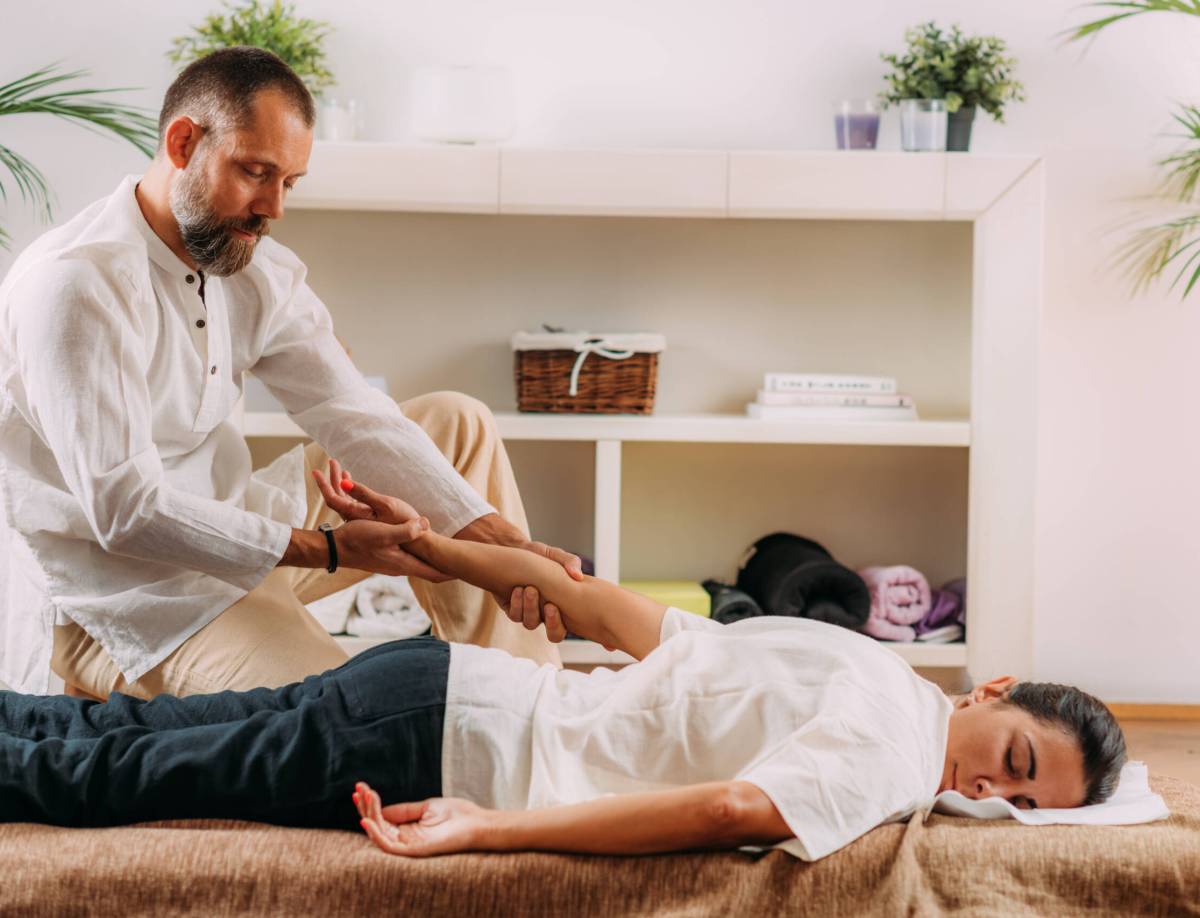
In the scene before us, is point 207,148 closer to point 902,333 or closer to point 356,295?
point 356,295

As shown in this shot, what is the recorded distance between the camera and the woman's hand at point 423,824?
134 centimetres

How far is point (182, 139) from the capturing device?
180 centimetres

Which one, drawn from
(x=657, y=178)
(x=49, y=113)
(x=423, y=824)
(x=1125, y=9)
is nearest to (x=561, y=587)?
(x=423, y=824)

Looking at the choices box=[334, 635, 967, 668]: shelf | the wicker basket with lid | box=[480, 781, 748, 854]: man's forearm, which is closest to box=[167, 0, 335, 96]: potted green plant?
the wicker basket with lid

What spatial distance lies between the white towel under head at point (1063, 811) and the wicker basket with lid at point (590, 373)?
158 cm

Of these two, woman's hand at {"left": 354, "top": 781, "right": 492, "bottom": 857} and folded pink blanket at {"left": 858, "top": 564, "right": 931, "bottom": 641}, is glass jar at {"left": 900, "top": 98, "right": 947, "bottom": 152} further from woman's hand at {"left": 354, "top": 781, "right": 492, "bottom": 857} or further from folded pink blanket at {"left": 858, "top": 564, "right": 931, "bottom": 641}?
woman's hand at {"left": 354, "top": 781, "right": 492, "bottom": 857}

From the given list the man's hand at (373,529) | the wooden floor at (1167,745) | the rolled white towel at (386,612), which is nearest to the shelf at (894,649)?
the rolled white towel at (386,612)

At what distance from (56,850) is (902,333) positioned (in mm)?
2470

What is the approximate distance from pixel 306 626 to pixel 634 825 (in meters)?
0.77

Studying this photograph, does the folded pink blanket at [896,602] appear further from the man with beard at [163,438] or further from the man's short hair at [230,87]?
the man's short hair at [230,87]

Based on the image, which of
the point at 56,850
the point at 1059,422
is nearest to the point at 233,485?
the point at 56,850

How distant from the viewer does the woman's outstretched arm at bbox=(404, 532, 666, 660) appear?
70.2 inches

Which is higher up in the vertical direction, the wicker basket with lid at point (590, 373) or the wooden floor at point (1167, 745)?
the wicker basket with lid at point (590, 373)

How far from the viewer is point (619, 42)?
315 cm
